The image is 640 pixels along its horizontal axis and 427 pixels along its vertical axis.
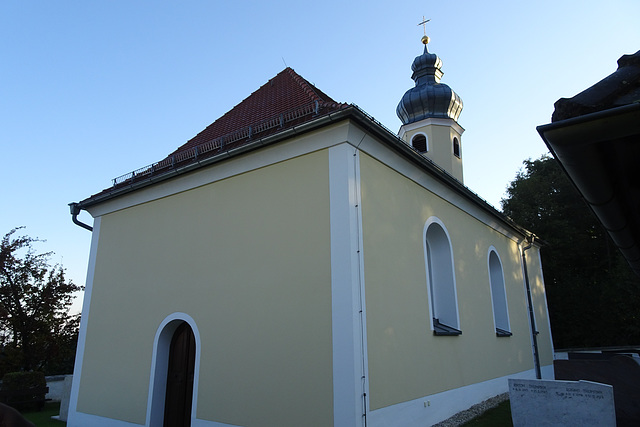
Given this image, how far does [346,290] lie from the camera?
20.5ft

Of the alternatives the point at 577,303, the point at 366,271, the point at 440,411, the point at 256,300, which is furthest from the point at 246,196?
the point at 577,303

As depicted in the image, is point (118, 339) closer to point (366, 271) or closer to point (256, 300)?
point (256, 300)

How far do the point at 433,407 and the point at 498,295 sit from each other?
6627 millimetres

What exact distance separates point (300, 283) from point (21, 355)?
12.5 metres

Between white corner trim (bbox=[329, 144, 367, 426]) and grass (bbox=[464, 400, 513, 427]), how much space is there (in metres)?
3.22

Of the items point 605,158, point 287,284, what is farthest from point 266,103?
point 605,158

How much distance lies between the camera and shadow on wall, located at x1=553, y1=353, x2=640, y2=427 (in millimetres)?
6996

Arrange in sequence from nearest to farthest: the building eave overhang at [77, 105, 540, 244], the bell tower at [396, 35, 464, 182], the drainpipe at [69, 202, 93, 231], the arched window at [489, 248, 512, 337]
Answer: the building eave overhang at [77, 105, 540, 244], the drainpipe at [69, 202, 93, 231], the arched window at [489, 248, 512, 337], the bell tower at [396, 35, 464, 182]

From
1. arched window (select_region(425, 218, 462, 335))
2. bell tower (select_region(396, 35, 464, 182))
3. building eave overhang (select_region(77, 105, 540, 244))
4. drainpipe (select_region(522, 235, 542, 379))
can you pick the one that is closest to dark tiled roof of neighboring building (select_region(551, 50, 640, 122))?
building eave overhang (select_region(77, 105, 540, 244))

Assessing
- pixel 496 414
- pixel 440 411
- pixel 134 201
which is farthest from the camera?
pixel 134 201

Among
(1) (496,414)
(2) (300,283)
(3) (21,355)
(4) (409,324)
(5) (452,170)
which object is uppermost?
(5) (452,170)

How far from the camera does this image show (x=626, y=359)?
26.4 ft

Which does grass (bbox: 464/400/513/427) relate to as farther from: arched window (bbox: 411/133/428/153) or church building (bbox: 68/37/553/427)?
arched window (bbox: 411/133/428/153)

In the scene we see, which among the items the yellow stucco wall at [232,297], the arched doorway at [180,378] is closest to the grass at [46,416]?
the yellow stucco wall at [232,297]
